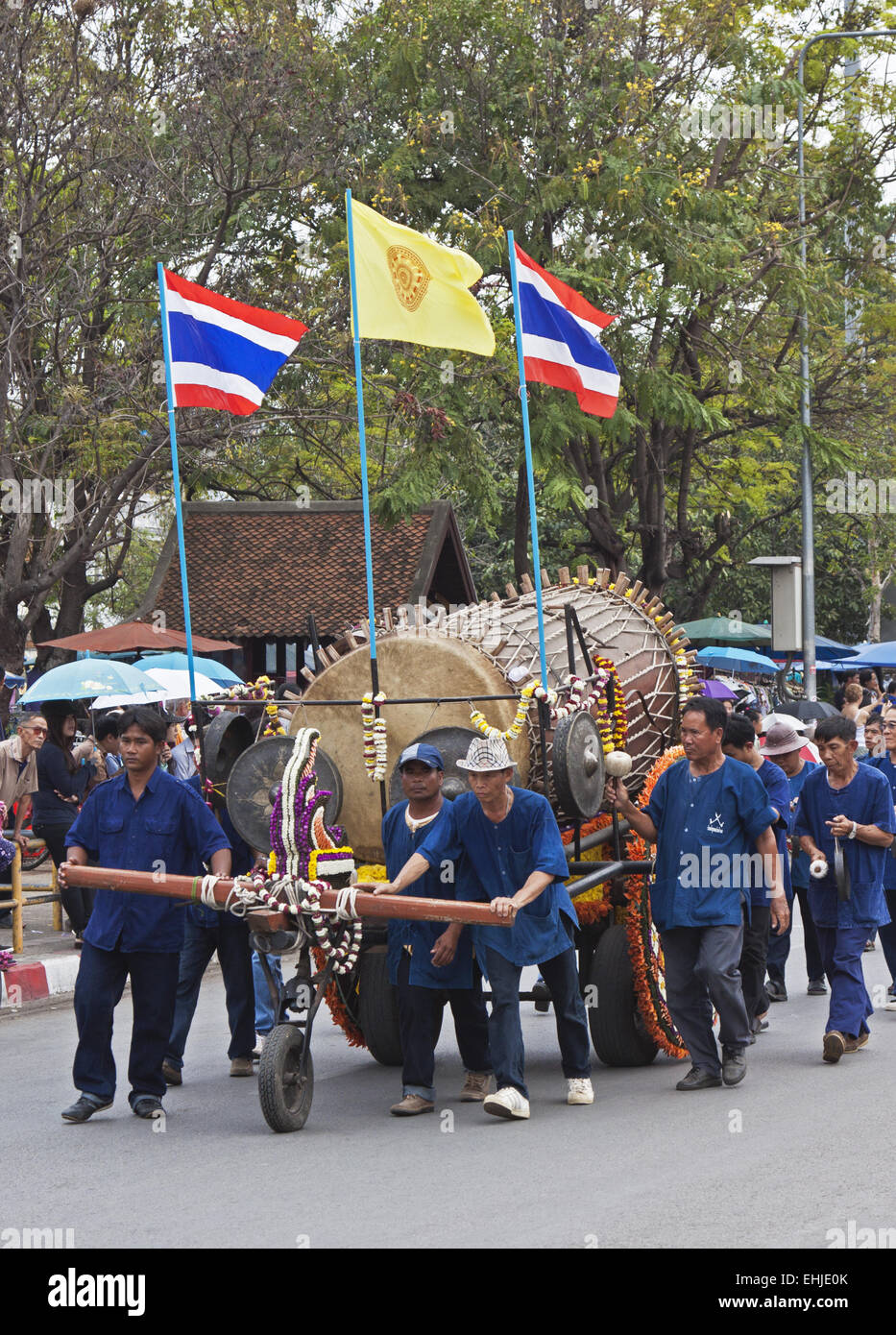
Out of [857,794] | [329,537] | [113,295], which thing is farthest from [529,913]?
[329,537]

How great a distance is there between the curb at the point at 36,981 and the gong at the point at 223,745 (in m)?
2.89

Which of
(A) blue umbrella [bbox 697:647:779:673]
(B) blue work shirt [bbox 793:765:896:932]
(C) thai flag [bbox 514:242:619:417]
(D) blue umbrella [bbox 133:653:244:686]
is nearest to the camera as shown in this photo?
(B) blue work shirt [bbox 793:765:896:932]

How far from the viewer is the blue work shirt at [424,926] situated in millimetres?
7719

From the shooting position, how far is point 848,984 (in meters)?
8.79

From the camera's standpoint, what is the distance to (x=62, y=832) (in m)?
13.2

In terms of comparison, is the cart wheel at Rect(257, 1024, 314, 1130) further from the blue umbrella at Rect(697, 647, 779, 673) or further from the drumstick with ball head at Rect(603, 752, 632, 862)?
the blue umbrella at Rect(697, 647, 779, 673)

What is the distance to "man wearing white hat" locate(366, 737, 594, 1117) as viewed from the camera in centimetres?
738

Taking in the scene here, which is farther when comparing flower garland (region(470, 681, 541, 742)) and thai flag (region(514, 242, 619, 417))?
thai flag (region(514, 242, 619, 417))

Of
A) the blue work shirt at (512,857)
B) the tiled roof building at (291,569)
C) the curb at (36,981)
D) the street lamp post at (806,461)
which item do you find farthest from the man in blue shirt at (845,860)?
the tiled roof building at (291,569)

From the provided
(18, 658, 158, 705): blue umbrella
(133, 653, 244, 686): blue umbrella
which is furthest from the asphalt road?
(133, 653, 244, 686): blue umbrella

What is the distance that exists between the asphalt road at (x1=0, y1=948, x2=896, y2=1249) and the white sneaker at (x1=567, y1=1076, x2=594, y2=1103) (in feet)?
0.16

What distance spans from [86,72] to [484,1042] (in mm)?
13800

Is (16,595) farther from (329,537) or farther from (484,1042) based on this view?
(484,1042)

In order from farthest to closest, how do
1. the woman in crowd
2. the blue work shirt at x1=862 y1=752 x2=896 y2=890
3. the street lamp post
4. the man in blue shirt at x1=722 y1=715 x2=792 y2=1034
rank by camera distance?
1. the street lamp post
2. the woman in crowd
3. the blue work shirt at x1=862 y1=752 x2=896 y2=890
4. the man in blue shirt at x1=722 y1=715 x2=792 y2=1034
